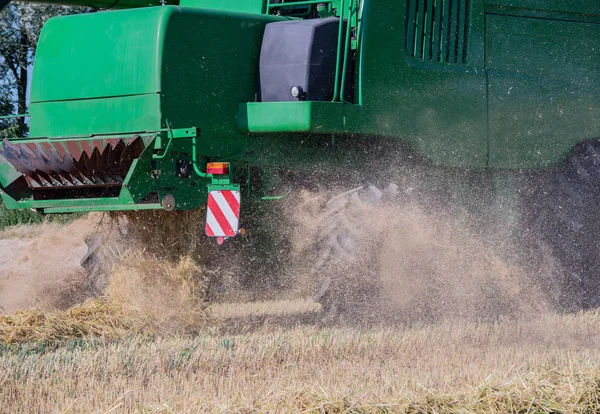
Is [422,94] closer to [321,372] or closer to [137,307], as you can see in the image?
[137,307]

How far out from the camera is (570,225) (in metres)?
8.74

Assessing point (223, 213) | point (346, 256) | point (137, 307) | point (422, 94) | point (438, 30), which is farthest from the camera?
point (438, 30)

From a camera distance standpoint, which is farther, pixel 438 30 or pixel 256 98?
pixel 438 30

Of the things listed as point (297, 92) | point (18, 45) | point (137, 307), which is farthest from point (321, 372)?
point (18, 45)

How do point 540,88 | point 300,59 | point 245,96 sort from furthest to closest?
1. point 540,88
2. point 245,96
3. point 300,59

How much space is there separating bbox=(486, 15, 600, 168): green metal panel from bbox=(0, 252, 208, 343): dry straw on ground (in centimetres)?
265

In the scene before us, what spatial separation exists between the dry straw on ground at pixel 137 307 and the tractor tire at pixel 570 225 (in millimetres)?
2938

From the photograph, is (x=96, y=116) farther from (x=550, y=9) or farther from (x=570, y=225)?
(x=570, y=225)

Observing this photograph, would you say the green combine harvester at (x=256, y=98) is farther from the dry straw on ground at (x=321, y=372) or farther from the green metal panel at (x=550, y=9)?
the dry straw on ground at (x=321, y=372)

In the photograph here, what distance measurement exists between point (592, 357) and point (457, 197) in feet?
7.83

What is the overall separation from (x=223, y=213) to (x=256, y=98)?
0.90m

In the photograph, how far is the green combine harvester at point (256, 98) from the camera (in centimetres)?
691

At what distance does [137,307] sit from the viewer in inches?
283

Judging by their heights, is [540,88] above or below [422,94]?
below
